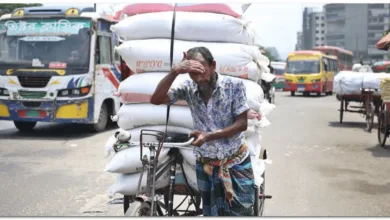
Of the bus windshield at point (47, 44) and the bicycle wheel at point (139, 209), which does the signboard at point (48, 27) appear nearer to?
the bus windshield at point (47, 44)

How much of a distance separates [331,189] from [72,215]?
3.06 meters

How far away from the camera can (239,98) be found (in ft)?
9.88

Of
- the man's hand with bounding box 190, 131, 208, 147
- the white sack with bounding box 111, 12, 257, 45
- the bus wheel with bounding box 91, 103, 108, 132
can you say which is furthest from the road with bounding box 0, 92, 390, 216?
the man's hand with bounding box 190, 131, 208, 147

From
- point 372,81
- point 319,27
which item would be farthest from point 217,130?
point 319,27

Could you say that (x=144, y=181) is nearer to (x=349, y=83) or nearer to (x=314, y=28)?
(x=349, y=83)

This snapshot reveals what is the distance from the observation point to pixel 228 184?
10.2 ft

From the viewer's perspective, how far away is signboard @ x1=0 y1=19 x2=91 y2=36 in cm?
1021

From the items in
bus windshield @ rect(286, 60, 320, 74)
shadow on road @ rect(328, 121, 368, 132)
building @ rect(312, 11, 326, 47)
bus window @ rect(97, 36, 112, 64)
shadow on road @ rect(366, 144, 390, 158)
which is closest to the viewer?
shadow on road @ rect(366, 144, 390, 158)

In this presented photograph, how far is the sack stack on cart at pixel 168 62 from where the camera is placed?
157 inches

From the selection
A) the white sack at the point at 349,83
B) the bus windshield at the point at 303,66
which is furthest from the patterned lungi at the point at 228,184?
the bus windshield at the point at 303,66

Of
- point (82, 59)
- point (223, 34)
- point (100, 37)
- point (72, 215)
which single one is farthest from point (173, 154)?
point (100, 37)

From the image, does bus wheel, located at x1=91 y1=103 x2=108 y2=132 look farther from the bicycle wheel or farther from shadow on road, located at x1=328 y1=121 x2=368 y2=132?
the bicycle wheel

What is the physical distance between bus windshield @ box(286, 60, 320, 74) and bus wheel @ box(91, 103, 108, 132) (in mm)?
18529

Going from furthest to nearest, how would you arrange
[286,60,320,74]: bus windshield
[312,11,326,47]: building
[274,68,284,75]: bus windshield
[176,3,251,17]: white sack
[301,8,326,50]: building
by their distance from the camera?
[312,11,326,47]: building, [301,8,326,50]: building, [274,68,284,75]: bus windshield, [286,60,320,74]: bus windshield, [176,3,251,17]: white sack
